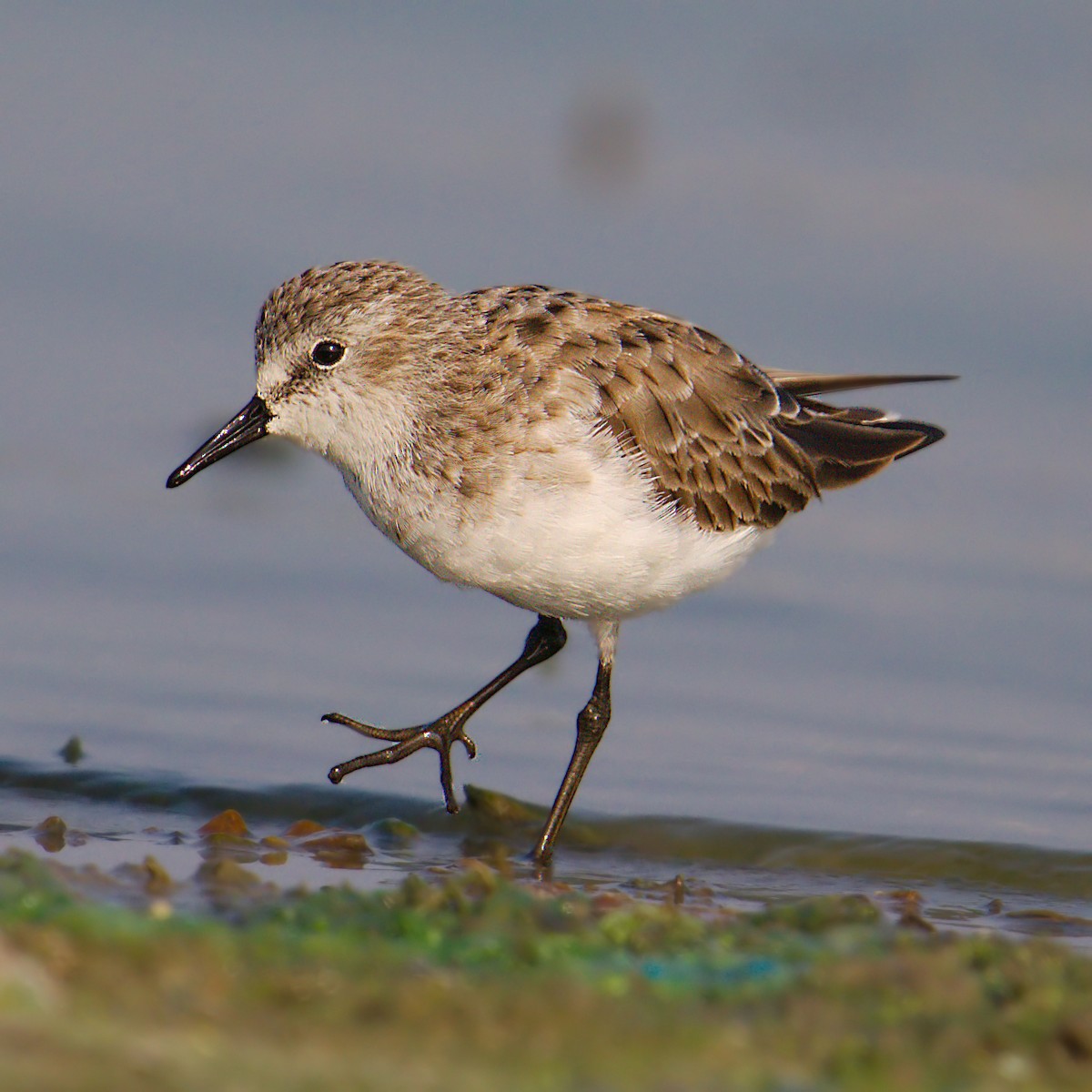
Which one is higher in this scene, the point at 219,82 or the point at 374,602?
the point at 219,82

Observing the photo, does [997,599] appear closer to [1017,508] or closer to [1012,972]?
[1017,508]

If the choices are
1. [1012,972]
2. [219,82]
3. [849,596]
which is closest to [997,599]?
[849,596]

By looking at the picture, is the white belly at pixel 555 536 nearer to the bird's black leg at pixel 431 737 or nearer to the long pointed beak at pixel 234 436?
the long pointed beak at pixel 234 436

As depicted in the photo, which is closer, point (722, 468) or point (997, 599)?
point (722, 468)

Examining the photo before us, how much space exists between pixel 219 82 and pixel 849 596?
23.0 feet

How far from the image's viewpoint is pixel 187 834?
298 inches

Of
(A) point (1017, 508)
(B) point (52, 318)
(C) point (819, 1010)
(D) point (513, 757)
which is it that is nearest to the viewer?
(C) point (819, 1010)

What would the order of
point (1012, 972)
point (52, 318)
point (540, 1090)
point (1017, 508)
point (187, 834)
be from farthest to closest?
point (52, 318) < point (1017, 508) < point (187, 834) < point (1012, 972) < point (540, 1090)

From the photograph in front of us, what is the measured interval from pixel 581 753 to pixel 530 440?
156 centimetres

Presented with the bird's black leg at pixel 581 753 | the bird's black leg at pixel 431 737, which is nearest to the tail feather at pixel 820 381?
the bird's black leg at pixel 581 753

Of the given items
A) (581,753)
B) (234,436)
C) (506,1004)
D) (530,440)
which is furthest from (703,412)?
(506,1004)

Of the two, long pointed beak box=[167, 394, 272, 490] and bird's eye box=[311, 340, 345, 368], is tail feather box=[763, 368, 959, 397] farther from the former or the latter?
long pointed beak box=[167, 394, 272, 490]

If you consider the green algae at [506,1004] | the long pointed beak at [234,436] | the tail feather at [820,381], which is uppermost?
the tail feather at [820,381]

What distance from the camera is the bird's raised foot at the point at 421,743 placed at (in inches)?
311
